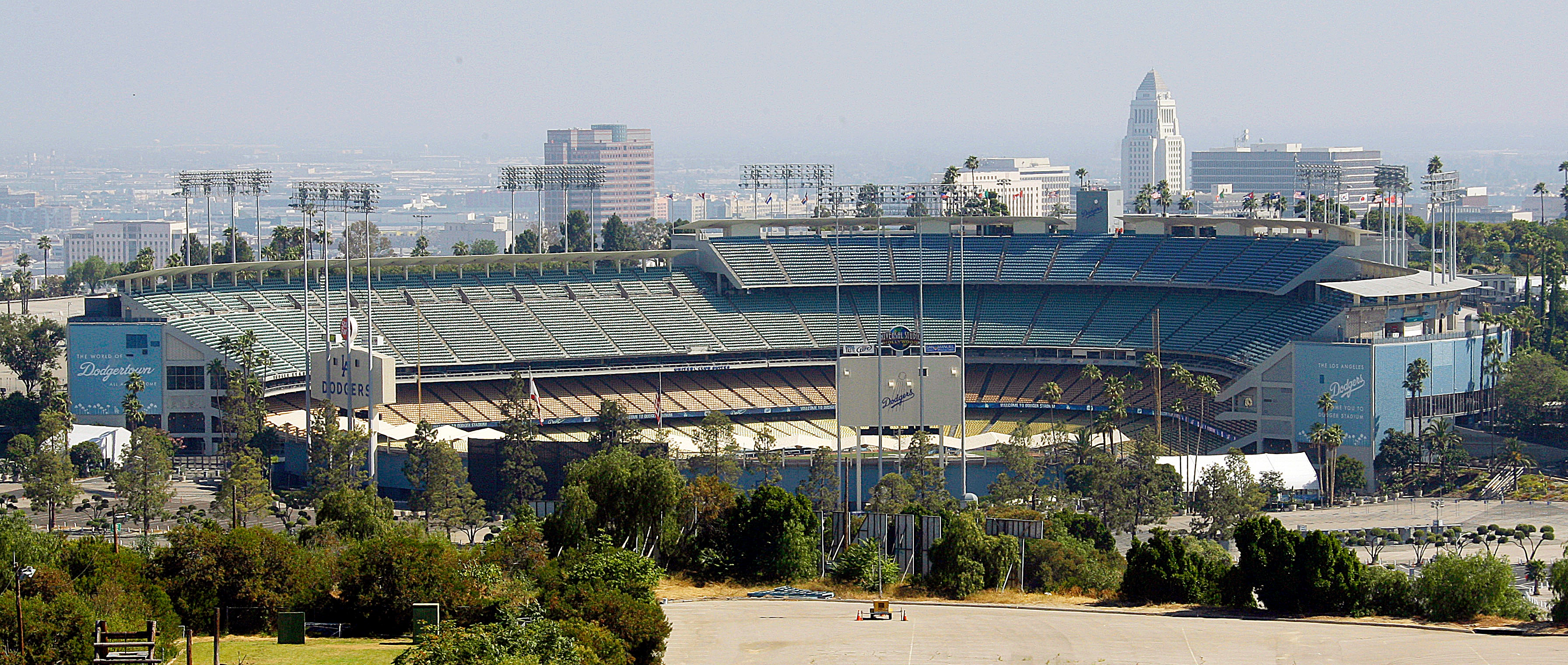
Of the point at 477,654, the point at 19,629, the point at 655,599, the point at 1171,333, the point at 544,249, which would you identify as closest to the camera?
the point at 477,654

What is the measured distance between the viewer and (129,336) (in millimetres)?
110688

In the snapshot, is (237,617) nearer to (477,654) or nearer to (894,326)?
(477,654)

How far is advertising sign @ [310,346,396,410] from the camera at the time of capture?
100 meters

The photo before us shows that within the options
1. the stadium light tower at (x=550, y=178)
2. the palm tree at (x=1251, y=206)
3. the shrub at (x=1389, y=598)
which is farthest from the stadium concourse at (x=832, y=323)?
the shrub at (x=1389, y=598)

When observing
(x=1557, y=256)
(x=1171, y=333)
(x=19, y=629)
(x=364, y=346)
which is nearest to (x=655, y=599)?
(x=19, y=629)

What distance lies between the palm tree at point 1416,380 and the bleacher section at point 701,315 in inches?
237

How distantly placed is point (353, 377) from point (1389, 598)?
61.1 meters

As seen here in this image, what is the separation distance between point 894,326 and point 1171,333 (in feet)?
57.1

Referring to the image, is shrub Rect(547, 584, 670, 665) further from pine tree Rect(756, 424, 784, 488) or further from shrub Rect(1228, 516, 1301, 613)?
pine tree Rect(756, 424, 784, 488)

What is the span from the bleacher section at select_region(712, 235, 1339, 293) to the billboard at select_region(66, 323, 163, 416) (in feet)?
122

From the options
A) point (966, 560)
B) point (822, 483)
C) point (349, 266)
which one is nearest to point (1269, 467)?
point (822, 483)

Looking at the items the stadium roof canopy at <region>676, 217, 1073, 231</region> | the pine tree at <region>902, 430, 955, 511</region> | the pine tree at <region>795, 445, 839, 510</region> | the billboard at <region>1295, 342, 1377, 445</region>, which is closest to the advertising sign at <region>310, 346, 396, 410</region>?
the pine tree at <region>795, 445, 839, 510</region>

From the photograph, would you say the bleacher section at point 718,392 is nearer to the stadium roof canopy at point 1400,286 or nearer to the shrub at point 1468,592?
the stadium roof canopy at point 1400,286

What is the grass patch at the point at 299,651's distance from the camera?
160 ft
